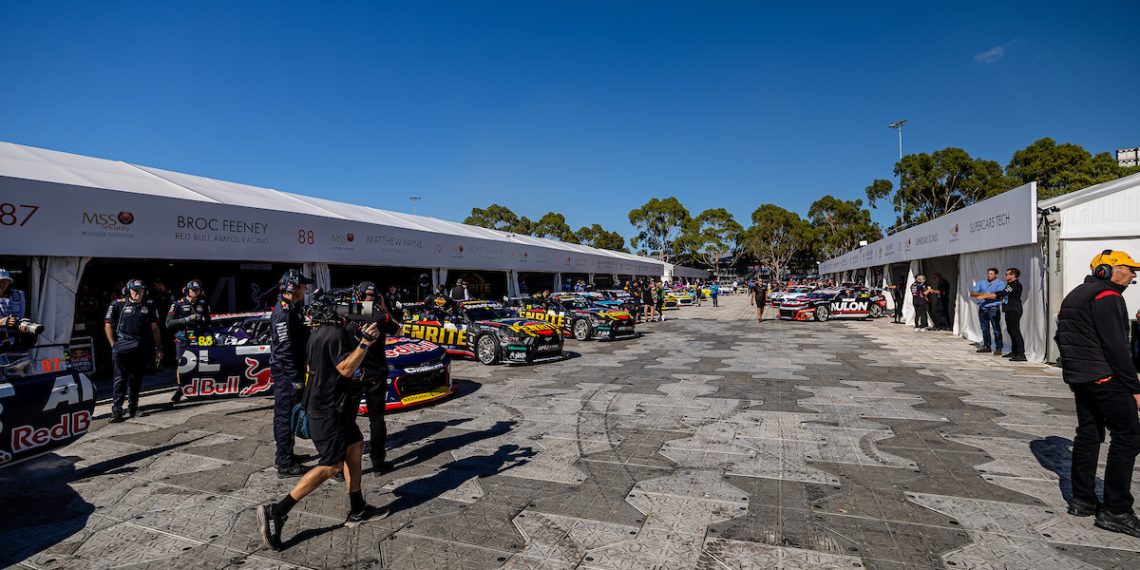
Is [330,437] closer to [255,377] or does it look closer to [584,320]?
[255,377]

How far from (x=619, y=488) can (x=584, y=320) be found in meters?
11.3

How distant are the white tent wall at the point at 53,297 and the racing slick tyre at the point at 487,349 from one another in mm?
6763

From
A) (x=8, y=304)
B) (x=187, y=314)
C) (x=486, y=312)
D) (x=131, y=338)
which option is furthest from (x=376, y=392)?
(x=486, y=312)

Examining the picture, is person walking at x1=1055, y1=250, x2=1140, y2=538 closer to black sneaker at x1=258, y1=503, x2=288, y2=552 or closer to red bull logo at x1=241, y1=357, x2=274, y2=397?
black sneaker at x1=258, y1=503, x2=288, y2=552

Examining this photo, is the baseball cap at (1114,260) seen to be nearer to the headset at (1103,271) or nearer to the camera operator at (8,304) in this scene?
the headset at (1103,271)

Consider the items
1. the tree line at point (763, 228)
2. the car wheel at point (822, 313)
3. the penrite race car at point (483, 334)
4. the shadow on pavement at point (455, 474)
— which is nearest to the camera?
the shadow on pavement at point (455, 474)

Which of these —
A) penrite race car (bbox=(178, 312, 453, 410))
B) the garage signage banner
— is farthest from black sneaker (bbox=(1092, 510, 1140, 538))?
the garage signage banner

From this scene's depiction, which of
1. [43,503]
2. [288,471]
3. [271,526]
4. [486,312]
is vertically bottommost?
[43,503]

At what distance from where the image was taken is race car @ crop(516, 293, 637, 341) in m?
15.3

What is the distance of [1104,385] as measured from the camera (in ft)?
11.2

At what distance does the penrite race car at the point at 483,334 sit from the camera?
423 inches

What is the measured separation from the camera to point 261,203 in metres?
13.4

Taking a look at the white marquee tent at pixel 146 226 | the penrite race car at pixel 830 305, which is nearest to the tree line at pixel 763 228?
the penrite race car at pixel 830 305

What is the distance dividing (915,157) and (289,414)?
54815 mm
